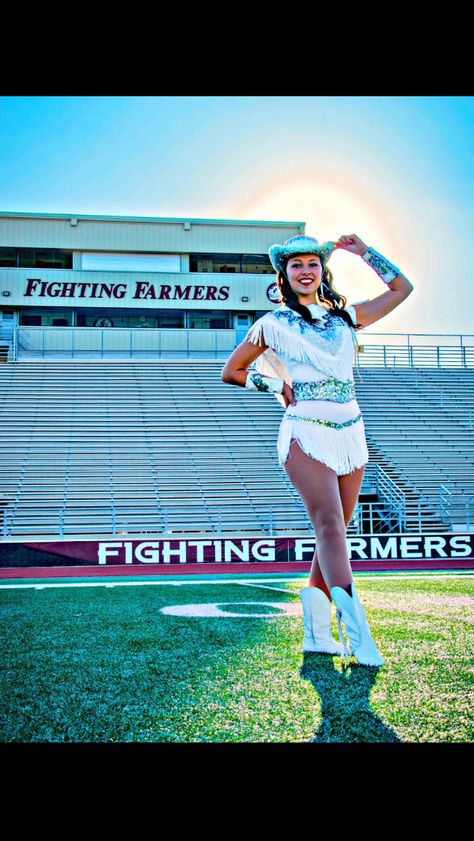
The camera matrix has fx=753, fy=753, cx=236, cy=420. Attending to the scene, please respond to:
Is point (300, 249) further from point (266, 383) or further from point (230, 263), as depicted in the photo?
point (230, 263)

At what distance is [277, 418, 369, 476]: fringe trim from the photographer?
97.0 inches

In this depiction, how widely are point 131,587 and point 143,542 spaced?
2960mm

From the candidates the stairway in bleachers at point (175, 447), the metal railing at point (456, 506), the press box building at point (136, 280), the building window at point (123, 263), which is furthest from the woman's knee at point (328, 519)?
the building window at point (123, 263)

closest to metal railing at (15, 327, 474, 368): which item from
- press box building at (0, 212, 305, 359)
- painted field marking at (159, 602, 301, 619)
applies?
press box building at (0, 212, 305, 359)

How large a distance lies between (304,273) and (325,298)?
0.13 m

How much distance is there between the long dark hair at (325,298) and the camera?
8.50ft

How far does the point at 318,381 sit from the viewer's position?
253cm

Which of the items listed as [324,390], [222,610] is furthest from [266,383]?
[222,610]

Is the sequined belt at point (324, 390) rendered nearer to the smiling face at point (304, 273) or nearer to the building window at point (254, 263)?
the smiling face at point (304, 273)

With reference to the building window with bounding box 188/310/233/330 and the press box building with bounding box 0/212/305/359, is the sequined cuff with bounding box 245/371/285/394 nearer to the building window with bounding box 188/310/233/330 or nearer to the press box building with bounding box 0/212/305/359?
the press box building with bounding box 0/212/305/359

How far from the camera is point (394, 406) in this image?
14453 millimetres

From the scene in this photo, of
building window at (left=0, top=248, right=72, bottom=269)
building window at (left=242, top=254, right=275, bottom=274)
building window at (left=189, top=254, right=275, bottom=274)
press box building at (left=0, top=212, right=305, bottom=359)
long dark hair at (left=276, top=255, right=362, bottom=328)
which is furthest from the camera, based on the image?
building window at (left=242, top=254, right=275, bottom=274)

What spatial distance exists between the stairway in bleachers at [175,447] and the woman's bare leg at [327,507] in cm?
692
